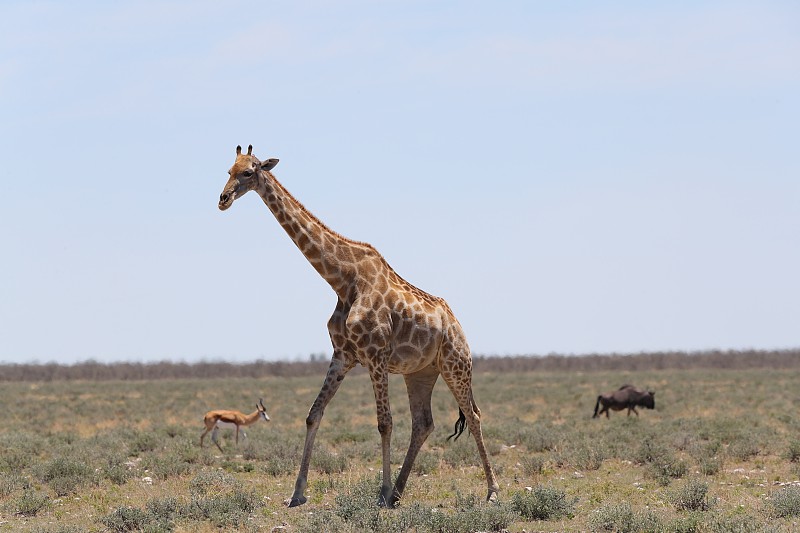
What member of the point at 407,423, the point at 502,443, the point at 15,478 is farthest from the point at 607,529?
the point at 407,423

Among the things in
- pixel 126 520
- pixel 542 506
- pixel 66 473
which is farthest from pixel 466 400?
pixel 66 473

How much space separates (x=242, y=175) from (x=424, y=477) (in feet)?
19.8

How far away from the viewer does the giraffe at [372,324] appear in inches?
468

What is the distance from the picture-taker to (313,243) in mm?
12344

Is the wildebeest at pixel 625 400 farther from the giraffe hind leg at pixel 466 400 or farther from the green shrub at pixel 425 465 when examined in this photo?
the giraffe hind leg at pixel 466 400

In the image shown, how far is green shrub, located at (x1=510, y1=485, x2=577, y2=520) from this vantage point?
11.3 meters

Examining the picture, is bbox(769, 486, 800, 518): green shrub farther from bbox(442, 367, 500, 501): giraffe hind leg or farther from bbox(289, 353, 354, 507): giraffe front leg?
bbox(289, 353, 354, 507): giraffe front leg

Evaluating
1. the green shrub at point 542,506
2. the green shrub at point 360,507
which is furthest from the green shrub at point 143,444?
the green shrub at point 542,506

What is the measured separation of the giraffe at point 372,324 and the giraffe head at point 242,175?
0.04ft

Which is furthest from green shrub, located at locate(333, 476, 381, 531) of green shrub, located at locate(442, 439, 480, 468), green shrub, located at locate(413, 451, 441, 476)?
green shrub, located at locate(442, 439, 480, 468)

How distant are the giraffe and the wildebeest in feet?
61.0

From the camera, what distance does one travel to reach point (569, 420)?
2873 centimetres

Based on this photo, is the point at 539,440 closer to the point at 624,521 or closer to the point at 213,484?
the point at 213,484

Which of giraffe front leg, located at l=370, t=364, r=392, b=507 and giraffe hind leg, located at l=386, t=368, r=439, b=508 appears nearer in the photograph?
giraffe front leg, located at l=370, t=364, r=392, b=507
